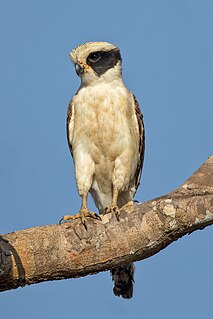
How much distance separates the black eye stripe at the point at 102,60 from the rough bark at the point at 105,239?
101 inches

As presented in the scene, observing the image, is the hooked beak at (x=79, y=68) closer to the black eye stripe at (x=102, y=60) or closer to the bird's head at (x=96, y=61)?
the bird's head at (x=96, y=61)

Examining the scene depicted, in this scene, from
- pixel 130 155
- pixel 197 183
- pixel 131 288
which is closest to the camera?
pixel 197 183

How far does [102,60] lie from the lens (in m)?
7.22

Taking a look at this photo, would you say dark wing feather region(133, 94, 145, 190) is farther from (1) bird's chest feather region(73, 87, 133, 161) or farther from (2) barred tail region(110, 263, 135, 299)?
(2) barred tail region(110, 263, 135, 299)

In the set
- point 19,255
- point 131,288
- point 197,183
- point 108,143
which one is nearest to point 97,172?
point 108,143

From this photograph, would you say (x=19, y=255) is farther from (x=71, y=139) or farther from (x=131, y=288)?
(x=71, y=139)

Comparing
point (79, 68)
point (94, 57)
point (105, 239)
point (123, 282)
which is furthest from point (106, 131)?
point (105, 239)

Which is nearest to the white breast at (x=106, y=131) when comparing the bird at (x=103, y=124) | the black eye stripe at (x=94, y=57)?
the bird at (x=103, y=124)

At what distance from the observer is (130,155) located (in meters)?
7.14

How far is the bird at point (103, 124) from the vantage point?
7016 mm

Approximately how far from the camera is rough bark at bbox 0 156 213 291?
4668mm

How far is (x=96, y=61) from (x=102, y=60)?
0.09m

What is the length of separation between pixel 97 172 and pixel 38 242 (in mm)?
2615

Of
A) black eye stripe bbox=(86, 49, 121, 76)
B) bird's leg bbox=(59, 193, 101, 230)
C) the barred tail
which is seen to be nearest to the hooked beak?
black eye stripe bbox=(86, 49, 121, 76)
